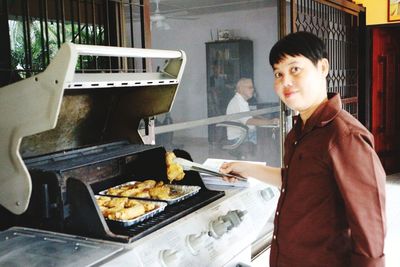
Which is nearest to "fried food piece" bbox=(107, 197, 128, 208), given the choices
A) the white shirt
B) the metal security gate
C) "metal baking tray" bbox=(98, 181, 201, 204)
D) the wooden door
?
"metal baking tray" bbox=(98, 181, 201, 204)

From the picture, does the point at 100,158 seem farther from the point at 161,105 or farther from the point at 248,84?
the point at 248,84

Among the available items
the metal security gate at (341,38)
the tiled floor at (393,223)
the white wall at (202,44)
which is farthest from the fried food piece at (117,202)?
the metal security gate at (341,38)

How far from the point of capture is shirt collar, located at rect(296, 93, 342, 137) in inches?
56.4

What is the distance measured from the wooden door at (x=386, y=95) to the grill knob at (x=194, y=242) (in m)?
4.57

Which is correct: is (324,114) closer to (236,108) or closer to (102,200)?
(102,200)

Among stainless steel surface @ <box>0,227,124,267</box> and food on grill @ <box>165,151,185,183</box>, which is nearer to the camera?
stainless steel surface @ <box>0,227,124,267</box>

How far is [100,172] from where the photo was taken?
174cm

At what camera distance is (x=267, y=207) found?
2.05m

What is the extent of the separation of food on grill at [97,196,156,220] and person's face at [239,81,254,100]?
3349 millimetres

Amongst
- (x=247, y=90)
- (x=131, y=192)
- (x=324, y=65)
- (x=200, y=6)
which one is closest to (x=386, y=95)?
(x=247, y=90)

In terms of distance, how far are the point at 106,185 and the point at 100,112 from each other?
0.30 m

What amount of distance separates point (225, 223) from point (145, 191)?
1.07 ft

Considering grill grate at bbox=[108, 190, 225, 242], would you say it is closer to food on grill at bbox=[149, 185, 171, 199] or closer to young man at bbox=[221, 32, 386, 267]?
food on grill at bbox=[149, 185, 171, 199]

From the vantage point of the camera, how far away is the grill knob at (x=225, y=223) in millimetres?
1607
